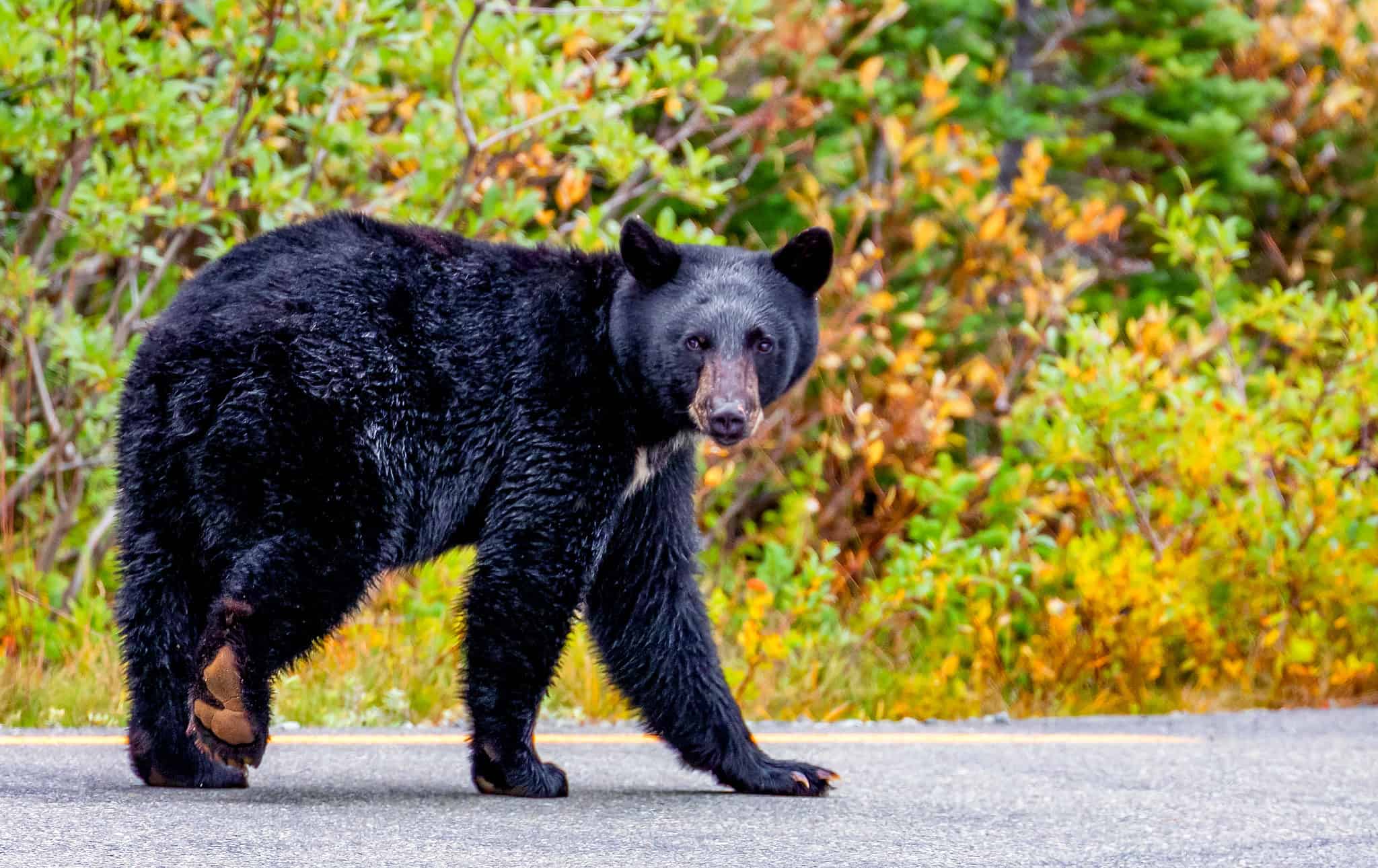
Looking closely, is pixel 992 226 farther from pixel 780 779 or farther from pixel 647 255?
pixel 780 779

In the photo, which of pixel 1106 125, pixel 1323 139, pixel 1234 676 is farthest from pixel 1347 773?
pixel 1323 139

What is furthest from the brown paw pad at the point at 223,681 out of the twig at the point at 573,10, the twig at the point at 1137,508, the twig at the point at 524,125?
the twig at the point at 1137,508

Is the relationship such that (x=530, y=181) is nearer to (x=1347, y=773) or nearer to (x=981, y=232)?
(x=981, y=232)

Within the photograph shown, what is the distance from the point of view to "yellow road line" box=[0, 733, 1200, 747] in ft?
21.4

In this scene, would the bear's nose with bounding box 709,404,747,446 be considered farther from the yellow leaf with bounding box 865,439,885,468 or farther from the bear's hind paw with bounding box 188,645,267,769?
the yellow leaf with bounding box 865,439,885,468

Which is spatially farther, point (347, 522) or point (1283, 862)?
point (347, 522)

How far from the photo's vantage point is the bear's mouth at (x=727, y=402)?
5078 mm

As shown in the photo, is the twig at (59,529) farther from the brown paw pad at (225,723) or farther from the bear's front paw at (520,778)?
the brown paw pad at (225,723)

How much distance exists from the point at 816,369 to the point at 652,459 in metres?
5.20

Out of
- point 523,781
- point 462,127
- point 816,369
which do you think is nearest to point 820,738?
point 523,781

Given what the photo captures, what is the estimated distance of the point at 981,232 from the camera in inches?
420

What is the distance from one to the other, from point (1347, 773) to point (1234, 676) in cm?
261

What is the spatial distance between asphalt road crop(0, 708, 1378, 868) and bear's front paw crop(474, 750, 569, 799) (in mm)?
55

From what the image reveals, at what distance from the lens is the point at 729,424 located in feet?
16.6
